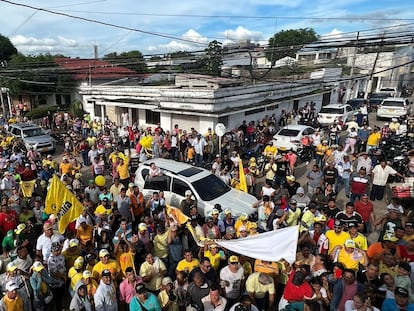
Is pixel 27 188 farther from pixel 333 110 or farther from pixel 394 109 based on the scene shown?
pixel 394 109

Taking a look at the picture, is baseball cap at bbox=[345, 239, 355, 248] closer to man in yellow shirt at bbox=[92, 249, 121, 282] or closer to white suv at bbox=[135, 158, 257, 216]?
white suv at bbox=[135, 158, 257, 216]

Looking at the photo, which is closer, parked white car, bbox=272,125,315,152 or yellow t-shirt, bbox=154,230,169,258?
yellow t-shirt, bbox=154,230,169,258

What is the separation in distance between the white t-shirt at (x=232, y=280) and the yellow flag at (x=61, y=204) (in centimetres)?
375

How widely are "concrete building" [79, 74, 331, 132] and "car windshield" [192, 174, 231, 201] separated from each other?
744cm

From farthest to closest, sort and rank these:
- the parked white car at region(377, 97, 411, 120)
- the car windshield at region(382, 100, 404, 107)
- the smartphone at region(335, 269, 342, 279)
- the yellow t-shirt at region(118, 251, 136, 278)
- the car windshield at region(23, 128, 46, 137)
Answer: the car windshield at region(382, 100, 404, 107)
the parked white car at region(377, 97, 411, 120)
the car windshield at region(23, 128, 46, 137)
the yellow t-shirt at region(118, 251, 136, 278)
the smartphone at region(335, 269, 342, 279)

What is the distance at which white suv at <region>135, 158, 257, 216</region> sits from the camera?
8.48m

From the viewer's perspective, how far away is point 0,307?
4840 mm

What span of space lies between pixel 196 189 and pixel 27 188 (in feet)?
17.1

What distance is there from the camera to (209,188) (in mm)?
8961

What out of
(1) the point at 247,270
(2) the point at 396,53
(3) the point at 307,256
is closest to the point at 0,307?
(1) the point at 247,270

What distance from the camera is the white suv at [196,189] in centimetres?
848

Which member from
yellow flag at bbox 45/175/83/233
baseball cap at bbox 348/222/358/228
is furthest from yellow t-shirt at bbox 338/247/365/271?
yellow flag at bbox 45/175/83/233

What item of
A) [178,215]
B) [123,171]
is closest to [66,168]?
[123,171]

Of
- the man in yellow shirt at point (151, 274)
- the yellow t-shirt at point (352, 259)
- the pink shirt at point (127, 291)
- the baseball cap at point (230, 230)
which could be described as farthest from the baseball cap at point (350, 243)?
the pink shirt at point (127, 291)
